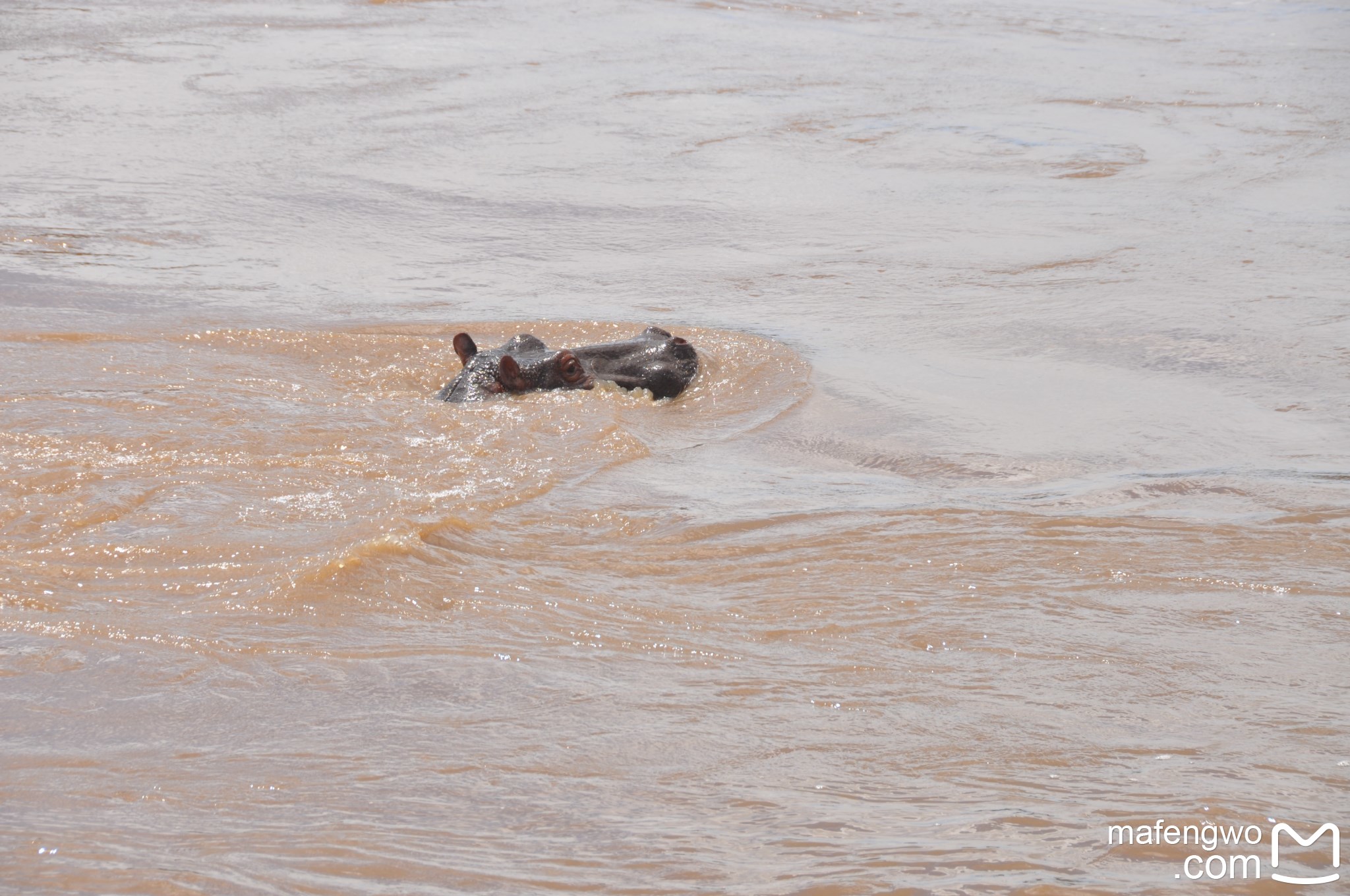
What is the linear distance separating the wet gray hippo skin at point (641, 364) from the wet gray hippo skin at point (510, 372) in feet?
0.34

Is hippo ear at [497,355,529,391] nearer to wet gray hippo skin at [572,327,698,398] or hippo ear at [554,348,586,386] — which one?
hippo ear at [554,348,586,386]

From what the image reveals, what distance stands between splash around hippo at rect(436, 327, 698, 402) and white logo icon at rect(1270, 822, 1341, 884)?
4.01 metres

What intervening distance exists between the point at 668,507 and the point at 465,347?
1.78m

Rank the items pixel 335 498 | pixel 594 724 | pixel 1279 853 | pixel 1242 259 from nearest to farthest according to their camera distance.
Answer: pixel 1279 853 < pixel 594 724 < pixel 335 498 < pixel 1242 259

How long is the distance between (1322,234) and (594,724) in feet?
25.3

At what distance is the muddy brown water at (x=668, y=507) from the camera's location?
8.96ft

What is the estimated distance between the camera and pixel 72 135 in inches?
443

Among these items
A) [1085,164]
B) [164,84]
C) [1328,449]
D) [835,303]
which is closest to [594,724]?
[1328,449]

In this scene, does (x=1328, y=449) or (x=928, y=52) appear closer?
(x=1328, y=449)

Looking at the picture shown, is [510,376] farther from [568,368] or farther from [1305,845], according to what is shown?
[1305,845]

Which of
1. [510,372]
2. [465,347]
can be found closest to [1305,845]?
[510,372]

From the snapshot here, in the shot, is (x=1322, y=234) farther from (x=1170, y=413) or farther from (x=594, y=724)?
(x=594, y=724)

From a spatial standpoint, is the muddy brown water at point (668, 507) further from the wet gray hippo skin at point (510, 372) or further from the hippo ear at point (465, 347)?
the hippo ear at point (465, 347)

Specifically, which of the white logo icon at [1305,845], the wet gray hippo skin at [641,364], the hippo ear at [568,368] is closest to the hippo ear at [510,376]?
the hippo ear at [568,368]
